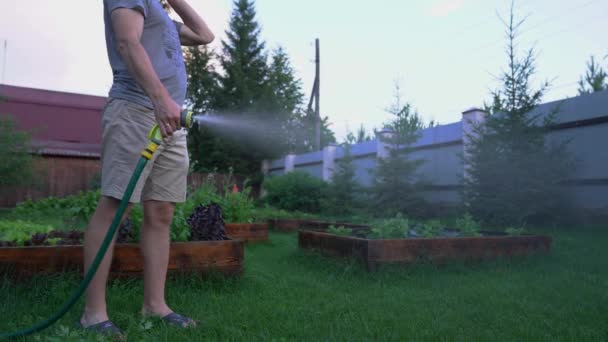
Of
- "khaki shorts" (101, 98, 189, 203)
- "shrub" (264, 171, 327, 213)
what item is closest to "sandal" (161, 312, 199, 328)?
"khaki shorts" (101, 98, 189, 203)

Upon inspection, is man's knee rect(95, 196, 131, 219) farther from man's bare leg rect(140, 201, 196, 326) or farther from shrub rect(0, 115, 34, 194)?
shrub rect(0, 115, 34, 194)

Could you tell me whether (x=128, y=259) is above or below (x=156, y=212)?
below

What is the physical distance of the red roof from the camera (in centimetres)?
1509

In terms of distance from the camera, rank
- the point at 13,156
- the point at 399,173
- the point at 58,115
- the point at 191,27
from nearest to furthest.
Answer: the point at 191,27, the point at 399,173, the point at 13,156, the point at 58,115

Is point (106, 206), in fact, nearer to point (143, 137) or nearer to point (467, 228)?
point (143, 137)

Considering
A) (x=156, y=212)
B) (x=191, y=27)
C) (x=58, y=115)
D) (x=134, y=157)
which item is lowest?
(x=156, y=212)

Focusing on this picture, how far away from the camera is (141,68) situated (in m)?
1.78

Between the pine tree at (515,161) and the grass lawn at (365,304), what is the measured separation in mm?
2456

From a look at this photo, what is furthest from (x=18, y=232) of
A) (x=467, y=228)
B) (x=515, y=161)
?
(x=515, y=161)

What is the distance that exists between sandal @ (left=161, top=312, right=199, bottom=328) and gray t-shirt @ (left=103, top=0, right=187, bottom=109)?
0.98 meters

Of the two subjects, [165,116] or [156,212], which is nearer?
[165,116]

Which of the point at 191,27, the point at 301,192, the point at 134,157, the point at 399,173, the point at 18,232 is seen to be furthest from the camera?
the point at 301,192

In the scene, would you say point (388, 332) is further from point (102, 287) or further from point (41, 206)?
point (41, 206)

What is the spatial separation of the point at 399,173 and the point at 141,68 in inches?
281
